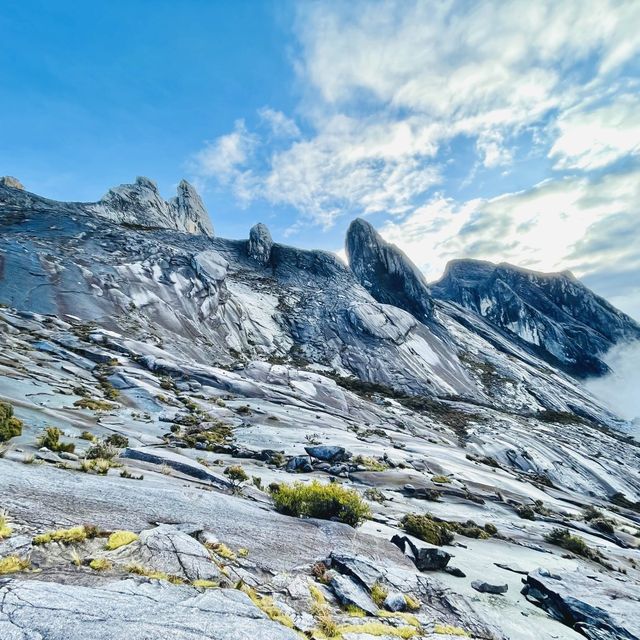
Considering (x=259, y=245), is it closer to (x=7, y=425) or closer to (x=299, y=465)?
(x=299, y=465)

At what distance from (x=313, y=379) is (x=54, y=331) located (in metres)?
33.4

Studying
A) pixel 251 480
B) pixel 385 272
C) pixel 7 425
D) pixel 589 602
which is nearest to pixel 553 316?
pixel 385 272

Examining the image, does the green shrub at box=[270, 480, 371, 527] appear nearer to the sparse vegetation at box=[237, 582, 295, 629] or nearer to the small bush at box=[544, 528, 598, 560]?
the sparse vegetation at box=[237, 582, 295, 629]

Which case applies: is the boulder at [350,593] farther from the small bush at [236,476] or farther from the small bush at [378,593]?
the small bush at [236,476]

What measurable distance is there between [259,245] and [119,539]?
10650 centimetres

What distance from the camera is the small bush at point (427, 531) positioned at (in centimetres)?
1603

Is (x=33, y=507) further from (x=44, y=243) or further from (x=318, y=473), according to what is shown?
(x=44, y=243)

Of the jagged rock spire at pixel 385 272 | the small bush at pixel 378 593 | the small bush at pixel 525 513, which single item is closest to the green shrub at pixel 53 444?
the small bush at pixel 378 593

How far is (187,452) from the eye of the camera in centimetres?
2162

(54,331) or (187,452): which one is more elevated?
(54,331)

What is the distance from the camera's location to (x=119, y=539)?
912 cm

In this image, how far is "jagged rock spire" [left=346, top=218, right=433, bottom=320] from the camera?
12431 centimetres

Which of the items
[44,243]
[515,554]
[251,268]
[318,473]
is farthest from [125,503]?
[251,268]

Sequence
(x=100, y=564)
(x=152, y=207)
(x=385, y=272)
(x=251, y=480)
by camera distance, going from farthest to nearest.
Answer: (x=385, y=272), (x=152, y=207), (x=251, y=480), (x=100, y=564)
